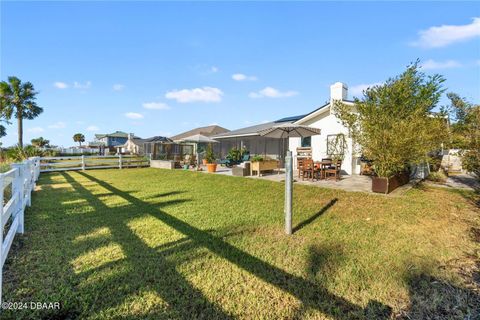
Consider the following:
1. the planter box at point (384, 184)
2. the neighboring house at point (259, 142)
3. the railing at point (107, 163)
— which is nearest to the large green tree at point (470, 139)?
the planter box at point (384, 184)

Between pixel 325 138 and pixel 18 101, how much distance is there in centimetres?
3267

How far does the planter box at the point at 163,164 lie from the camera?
1775 centimetres

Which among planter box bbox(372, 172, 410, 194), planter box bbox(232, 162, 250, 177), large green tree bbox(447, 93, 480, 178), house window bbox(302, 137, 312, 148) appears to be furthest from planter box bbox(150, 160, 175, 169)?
large green tree bbox(447, 93, 480, 178)

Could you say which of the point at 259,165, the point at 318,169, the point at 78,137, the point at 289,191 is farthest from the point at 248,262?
the point at 78,137

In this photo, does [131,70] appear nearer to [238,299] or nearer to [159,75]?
[159,75]

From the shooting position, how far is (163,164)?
1850cm

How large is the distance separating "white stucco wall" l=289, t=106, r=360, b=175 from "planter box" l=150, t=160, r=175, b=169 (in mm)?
10003

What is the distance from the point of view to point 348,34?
11.6 meters

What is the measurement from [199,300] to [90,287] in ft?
4.15

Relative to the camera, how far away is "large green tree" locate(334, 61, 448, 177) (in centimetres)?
724

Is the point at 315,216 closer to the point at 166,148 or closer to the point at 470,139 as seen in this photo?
the point at 470,139

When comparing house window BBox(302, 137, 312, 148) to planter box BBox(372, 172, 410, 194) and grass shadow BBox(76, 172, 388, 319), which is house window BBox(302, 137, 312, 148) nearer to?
planter box BBox(372, 172, 410, 194)

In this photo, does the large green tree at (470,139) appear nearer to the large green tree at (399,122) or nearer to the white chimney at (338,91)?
the large green tree at (399,122)

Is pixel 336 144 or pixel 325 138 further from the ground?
pixel 325 138
